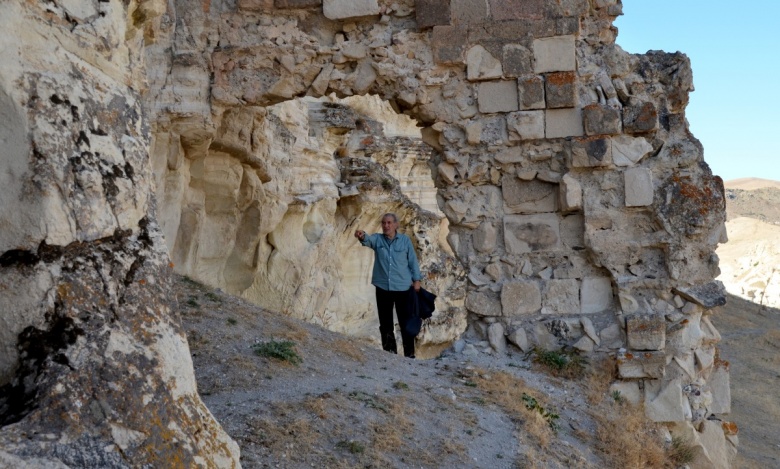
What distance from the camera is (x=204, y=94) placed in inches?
265

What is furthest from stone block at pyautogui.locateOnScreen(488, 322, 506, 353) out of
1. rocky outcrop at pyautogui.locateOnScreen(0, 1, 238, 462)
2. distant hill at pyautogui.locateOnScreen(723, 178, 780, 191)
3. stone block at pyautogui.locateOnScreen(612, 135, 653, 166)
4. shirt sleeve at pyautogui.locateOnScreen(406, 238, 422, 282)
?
distant hill at pyautogui.locateOnScreen(723, 178, 780, 191)

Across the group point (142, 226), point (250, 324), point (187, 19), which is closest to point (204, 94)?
point (187, 19)

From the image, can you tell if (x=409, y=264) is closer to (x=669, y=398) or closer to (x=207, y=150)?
(x=669, y=398)

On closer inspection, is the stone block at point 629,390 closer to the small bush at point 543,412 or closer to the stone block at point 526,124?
the small bush at point 543,412

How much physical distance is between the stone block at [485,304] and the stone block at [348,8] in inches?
98.8

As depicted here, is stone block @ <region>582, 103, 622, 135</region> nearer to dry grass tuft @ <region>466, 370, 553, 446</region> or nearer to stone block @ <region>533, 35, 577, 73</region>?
stone block @ <region>533, 35, 577, 73</region>

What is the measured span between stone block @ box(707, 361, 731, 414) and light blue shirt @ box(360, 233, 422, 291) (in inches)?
106

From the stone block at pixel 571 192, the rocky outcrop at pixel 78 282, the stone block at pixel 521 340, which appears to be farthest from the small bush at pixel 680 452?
the rocky outcrop at pixel 78 282

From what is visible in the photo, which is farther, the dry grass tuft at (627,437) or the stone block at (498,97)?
the stone block at (498,97)

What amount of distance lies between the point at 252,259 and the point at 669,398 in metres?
6.49

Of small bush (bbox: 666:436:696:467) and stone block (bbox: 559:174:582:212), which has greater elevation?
stone block (bbox: 559:174:582:212)

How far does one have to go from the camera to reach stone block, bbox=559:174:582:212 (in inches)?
239

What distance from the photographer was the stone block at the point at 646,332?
5863 mm

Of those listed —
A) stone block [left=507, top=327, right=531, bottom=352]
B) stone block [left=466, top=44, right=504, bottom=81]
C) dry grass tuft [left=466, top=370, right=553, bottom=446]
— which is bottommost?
dry grass tuft [left=466, top=370, right=553, bottom=446]
